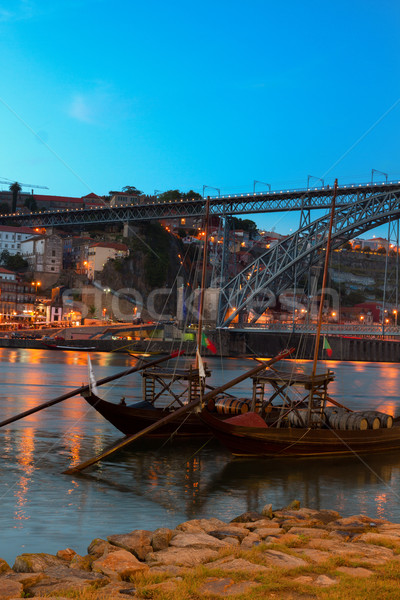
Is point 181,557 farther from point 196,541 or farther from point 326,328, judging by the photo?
point 326,328

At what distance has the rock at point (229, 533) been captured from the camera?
9.98 m

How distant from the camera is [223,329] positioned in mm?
79500

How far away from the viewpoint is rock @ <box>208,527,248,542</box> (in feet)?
32.7

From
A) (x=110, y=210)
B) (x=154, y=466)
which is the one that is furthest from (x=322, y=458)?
(x=110, y=210)

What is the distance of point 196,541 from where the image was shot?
9641mm

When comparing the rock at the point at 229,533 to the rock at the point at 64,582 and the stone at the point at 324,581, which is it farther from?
the rock at the point at 64,582

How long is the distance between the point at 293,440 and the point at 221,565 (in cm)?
916

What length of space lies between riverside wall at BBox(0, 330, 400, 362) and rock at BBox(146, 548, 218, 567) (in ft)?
219

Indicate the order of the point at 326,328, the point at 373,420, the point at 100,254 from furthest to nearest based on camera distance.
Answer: the point at 100,254 < the point at 326,328 < the point at 373,420

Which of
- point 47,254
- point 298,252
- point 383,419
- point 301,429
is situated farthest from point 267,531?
point 47,254

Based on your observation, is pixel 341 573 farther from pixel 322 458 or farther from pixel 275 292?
pixel 275 292

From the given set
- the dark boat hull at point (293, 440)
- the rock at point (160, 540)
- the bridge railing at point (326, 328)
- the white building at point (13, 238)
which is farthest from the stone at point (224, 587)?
the white building at point (13, 238)

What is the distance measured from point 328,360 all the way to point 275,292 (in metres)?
19.4

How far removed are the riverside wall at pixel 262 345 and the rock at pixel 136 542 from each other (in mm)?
66046
